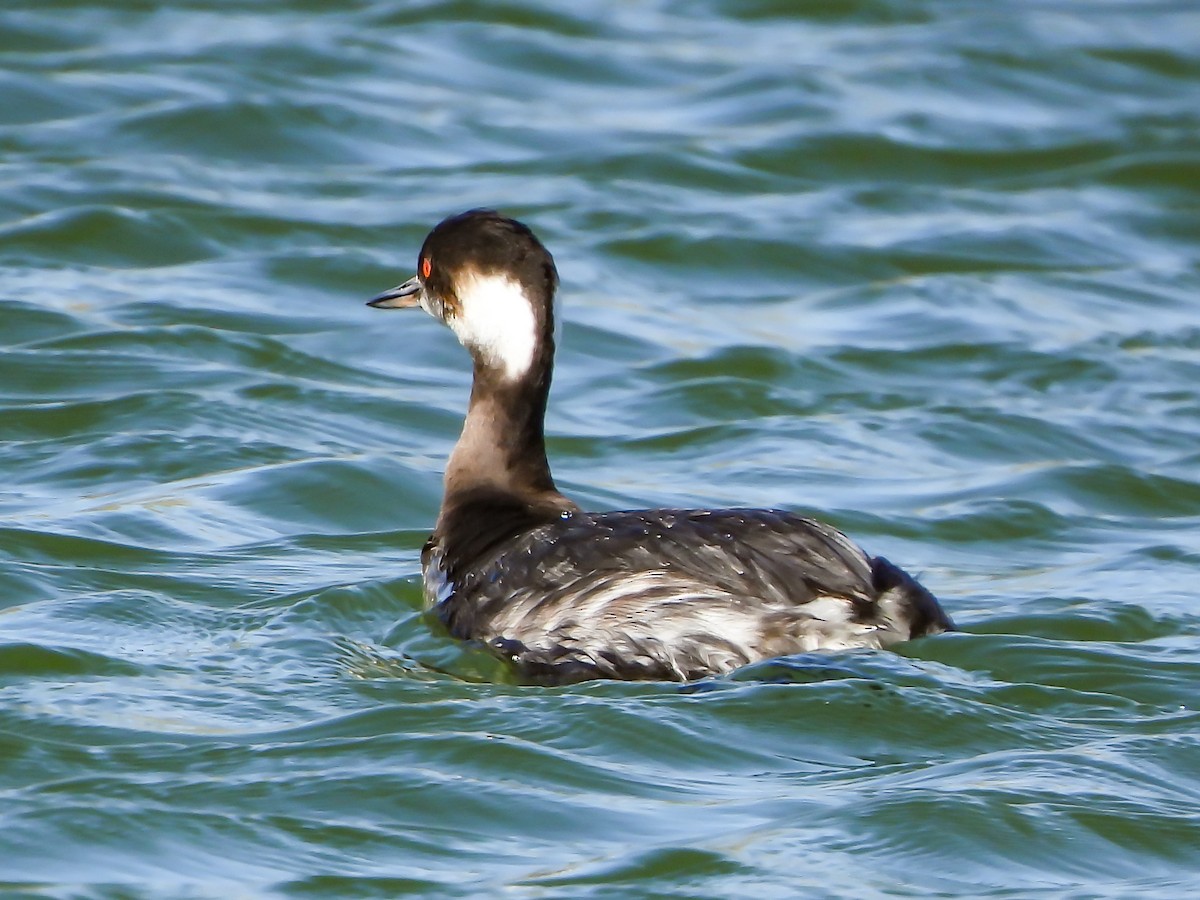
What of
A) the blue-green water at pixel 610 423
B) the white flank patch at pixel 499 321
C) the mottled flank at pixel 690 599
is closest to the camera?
the blue-green water at pixel 610 423

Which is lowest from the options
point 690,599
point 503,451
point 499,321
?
point 690,599

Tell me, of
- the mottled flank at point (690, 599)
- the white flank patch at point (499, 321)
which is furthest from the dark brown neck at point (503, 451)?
the mottled flank at point (690, 599)

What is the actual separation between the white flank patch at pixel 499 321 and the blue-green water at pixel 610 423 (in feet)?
2.61

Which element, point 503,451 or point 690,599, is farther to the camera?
point 503,451

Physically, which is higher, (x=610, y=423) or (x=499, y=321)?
(x=499, y=321)

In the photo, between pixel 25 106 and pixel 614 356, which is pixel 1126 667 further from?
pixel 25 106

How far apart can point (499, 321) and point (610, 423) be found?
7.98 feet

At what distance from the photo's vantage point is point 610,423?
9742mm

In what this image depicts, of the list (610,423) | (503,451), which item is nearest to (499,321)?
(503,451)

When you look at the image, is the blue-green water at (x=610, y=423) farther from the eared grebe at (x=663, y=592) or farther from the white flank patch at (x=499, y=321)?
the white flank patch at (x=499, y=321)

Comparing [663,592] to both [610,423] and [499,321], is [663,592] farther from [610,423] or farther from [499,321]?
[610,423]

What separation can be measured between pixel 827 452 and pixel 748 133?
5.21 m

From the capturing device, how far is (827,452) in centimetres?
941

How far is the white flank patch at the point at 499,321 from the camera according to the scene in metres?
7.30
